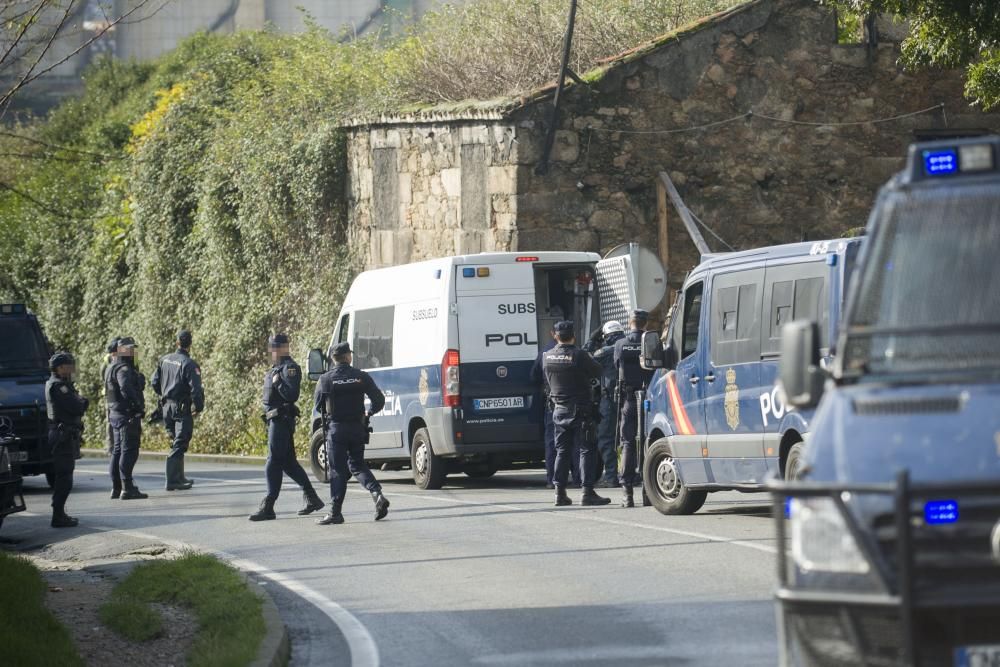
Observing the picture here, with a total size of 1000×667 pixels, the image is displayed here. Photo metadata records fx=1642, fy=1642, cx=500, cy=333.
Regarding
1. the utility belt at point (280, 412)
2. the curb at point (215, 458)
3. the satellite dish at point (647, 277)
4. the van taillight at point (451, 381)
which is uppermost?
the satellite dish at point (647, 277)

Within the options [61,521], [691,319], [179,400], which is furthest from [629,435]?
[179,400]

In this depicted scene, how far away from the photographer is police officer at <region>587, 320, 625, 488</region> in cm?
1794

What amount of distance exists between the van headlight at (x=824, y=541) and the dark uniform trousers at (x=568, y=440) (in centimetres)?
1035

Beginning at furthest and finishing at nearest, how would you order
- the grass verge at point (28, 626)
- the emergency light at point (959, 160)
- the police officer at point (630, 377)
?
the police officer at point (630, 377)
the grass verge at point (28, 626)
the emergency light at point (959, 160)

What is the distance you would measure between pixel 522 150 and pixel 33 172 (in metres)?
20.2

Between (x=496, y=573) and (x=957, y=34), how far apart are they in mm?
8687

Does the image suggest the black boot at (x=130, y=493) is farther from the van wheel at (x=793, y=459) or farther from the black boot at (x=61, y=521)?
the van wheel at (x=793, y=459)

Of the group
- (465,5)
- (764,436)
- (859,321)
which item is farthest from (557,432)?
(465,5)

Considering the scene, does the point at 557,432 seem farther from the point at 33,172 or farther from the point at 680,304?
the point at 33,172

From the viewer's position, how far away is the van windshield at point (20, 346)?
2250 cm

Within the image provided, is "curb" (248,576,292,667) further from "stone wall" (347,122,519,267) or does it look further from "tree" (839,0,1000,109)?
"stone wall" (347,122,519,267)

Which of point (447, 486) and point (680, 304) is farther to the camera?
point (447, 486)

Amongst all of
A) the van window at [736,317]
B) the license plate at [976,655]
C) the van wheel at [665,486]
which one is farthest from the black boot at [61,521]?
the license plate at [976,655]

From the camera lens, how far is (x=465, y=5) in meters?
29.6
